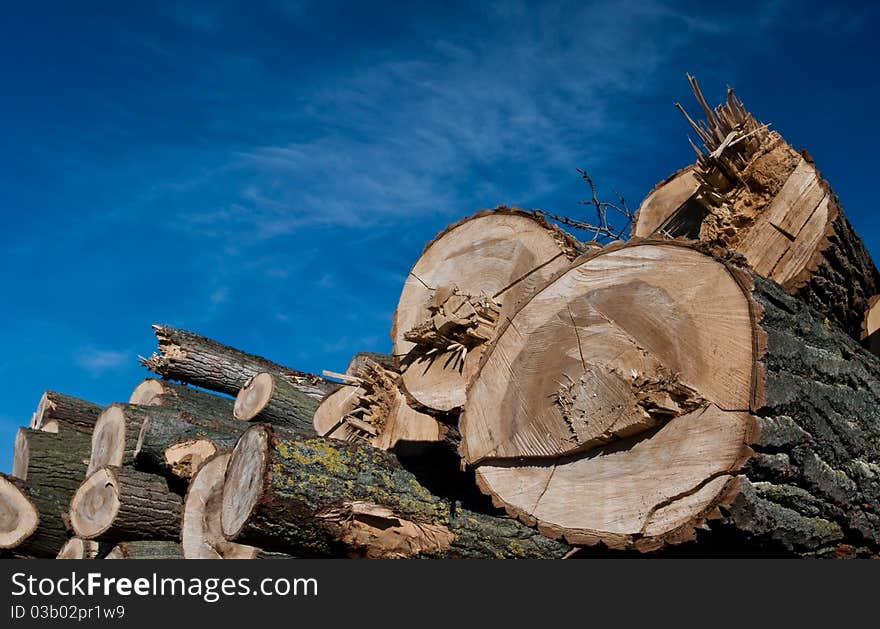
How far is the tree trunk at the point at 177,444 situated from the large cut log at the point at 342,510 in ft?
3.81

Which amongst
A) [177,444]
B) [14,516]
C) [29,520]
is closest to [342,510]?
[177,444]

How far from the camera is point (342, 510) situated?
3043mm

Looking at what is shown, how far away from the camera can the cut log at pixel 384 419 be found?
395 cm

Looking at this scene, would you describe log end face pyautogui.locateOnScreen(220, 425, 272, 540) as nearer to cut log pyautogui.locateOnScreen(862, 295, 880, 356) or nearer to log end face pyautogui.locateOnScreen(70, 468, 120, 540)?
log end face pyautogui.locateOnScreen(70, 468, 120, 540)

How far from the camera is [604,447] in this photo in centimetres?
269

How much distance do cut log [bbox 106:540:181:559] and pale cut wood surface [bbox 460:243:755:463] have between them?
79.6 inches

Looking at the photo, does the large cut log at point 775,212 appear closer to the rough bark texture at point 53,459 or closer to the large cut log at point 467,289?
the large cut log at point 467,289

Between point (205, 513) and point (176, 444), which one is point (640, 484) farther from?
point (176, 444)

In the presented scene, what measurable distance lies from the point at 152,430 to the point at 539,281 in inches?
94.1

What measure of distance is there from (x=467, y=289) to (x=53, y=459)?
11.4ft

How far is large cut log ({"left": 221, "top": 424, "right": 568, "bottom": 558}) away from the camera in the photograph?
294 cm

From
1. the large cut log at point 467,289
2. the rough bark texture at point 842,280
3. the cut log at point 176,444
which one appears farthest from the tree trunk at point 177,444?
the rough bark texture at point 842,280

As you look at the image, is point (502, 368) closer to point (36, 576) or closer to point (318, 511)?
point (318, 511)

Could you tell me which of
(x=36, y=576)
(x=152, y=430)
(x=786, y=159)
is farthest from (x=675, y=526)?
(x=152, y=430)
